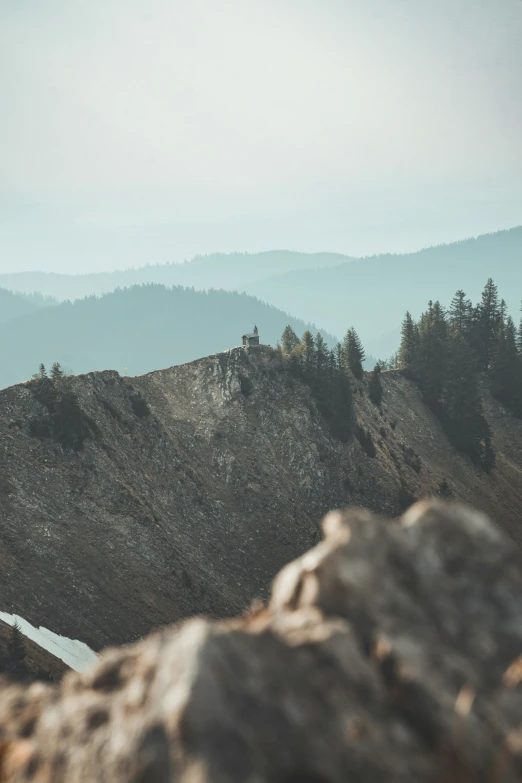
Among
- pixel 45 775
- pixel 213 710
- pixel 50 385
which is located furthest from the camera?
pixel 50 385

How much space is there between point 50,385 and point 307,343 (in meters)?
43.8

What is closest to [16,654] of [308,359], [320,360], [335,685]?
[335,685]

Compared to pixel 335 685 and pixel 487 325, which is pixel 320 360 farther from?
pixel 335 685

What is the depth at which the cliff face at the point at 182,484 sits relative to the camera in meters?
54.4

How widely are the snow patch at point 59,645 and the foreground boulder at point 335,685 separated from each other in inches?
1386

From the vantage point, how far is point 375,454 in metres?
89.0

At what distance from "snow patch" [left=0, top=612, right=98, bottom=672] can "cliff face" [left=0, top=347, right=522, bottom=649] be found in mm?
1270

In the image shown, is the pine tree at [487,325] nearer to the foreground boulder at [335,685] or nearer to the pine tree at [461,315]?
the pine tree at [461,315]

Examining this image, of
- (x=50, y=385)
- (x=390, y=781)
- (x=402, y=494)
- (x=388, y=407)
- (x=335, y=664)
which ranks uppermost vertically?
(x=50, y=385)

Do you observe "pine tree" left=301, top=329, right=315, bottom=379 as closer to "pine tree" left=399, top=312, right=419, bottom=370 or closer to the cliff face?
the cliff face

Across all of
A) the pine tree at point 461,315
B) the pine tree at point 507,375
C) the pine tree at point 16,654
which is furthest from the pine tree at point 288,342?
the pine tree at point 16,654

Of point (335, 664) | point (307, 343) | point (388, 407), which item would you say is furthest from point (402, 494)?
point (335, 664)

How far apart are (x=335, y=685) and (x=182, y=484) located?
64.0 m

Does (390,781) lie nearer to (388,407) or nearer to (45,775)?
(45,775)
